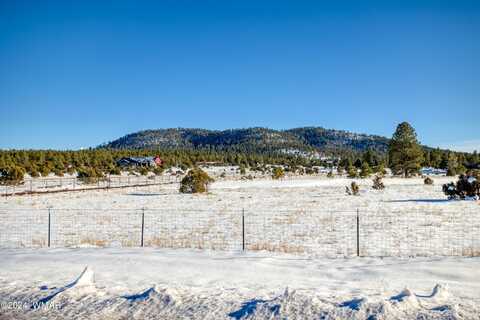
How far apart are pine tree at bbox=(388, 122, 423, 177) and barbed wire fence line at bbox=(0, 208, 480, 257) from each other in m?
45.3

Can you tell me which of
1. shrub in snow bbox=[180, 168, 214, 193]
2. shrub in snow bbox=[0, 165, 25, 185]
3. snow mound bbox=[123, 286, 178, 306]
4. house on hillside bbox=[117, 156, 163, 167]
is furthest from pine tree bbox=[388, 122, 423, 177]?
snow mound bbox=[123, 286, 178, 306]

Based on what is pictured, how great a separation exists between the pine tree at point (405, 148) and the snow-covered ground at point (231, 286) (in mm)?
59617

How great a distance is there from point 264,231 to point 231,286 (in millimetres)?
9449

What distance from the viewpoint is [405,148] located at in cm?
6606

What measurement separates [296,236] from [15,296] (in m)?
10.8

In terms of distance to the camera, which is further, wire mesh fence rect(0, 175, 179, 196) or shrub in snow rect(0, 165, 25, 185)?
shrub in snow rect(0, 165, 25, 185)

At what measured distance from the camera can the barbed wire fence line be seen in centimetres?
1378

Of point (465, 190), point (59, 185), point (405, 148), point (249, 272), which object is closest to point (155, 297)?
point (249, 272)

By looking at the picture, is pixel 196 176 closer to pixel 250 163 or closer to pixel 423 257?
pixel 423 257

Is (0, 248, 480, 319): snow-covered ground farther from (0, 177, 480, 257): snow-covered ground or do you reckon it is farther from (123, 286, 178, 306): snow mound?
(0, 177, 480, 257): snow-covered ground

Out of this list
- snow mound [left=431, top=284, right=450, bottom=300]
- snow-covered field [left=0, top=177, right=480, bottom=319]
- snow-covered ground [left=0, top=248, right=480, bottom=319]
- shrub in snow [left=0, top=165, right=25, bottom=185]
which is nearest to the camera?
snow-covered ground [left=0, top=248, right=480, bottom=319]

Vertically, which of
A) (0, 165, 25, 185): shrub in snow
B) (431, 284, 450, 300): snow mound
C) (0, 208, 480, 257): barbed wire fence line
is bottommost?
(0, 208, 480, 257): barbed wire fence line

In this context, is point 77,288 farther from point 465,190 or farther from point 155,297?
point 465,190

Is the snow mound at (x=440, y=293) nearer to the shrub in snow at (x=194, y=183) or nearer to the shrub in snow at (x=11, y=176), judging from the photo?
the shrub in snow at (x=194, y=183)
